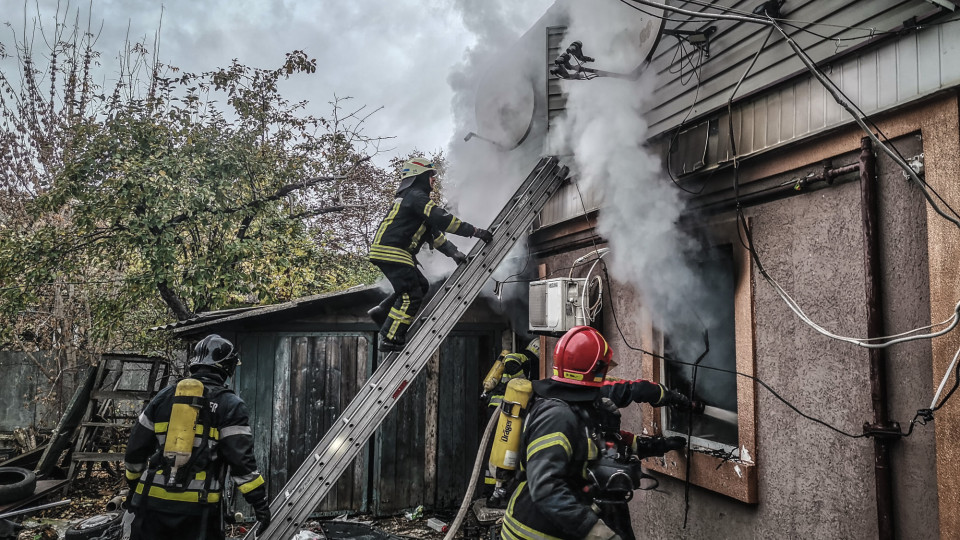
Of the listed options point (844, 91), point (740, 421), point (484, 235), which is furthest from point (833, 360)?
point (484, 235)

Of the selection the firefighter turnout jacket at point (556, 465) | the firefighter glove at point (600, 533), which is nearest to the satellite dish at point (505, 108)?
the firefighter turnout jacket at point (556, 465)

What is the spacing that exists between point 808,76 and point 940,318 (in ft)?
5.51

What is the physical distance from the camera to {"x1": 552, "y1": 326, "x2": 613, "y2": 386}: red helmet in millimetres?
3254

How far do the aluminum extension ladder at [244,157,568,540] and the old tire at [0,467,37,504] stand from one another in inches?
197

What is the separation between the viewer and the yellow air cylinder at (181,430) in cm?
381

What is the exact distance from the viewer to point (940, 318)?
267 centimetres

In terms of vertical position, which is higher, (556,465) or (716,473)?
(556,465)

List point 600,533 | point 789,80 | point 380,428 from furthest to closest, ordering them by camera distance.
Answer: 1. point 380,428
2. point 789,80
3. point 600,533

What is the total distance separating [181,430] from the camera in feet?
12.6

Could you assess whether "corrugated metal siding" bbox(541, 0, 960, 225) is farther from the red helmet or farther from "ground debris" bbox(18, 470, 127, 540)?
"ground debris" bbox(18, 470, 127, 540)

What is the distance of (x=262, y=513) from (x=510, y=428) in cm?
216

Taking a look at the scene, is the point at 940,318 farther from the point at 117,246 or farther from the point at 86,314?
the point at 86,314

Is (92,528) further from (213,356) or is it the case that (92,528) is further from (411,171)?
(411,171)

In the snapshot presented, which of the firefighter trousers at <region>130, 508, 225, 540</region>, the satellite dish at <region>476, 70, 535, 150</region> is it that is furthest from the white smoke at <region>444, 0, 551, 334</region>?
the firefighter trousers at <region>130, 508, 225, 540</region>
